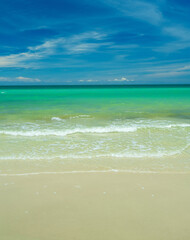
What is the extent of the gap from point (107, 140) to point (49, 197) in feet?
13.8

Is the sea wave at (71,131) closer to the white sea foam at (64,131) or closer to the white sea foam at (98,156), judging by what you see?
the white sea foam at (64,131)

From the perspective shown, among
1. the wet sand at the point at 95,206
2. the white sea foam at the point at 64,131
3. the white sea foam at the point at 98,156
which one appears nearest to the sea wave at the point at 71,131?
the white sea foam at the point at 64,131

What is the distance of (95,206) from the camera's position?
3.78m

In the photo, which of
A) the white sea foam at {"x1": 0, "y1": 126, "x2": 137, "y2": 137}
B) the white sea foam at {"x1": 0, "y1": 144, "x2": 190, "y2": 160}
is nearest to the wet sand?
the white sea foam at {"x1": 0, "y1": 144, "x2": 190, "y2": 160}

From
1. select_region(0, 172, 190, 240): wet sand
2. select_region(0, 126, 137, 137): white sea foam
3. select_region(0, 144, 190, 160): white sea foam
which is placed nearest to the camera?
select_region(0, 172, 190, 240): wet sand

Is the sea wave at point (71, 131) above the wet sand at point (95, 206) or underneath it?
above

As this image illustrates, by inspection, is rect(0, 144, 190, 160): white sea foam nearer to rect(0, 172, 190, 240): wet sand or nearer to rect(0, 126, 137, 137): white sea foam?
rect(0, 172, 190, 240): wet sand

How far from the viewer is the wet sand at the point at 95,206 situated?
313 cm

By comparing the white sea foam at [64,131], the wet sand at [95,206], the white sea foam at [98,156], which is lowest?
the wet sand at [95,206]

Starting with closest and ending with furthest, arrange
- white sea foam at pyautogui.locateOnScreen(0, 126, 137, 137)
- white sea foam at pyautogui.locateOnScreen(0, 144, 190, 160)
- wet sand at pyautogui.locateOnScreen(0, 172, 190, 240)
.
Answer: wet sand at pyautogui.locateOnScreen(0, 172, 190, 240), white sea foam at pyautogui.locateOnScreen(0, 144, 190, 160), white sea foam at pyautogui.locateOnScreen(0, 126, 137, 137)

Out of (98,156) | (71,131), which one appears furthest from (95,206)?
(71,131)

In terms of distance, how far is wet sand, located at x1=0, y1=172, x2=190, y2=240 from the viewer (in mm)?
3131

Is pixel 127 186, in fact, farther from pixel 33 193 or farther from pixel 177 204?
pixel 33 193

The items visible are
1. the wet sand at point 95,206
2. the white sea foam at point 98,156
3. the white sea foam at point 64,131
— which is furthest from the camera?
the white sea foam at point 64,131
